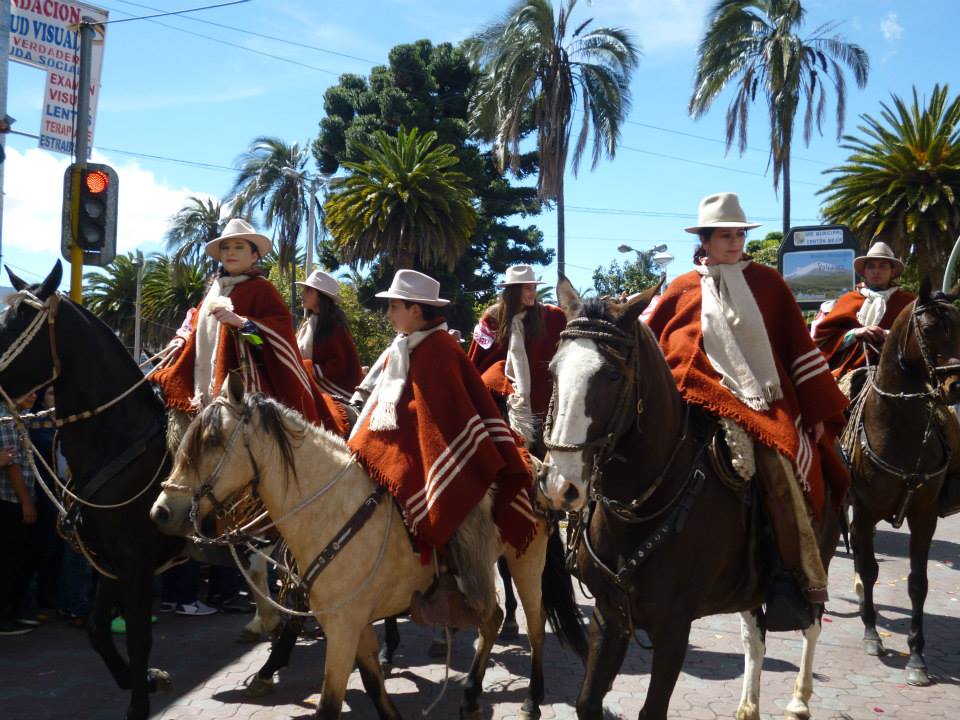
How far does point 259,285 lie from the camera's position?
5762mm

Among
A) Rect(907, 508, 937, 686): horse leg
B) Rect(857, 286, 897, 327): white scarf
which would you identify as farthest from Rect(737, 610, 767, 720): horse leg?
Rect(857, 286, 897, 327): white scarf

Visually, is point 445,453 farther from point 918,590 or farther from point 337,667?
point 918,590

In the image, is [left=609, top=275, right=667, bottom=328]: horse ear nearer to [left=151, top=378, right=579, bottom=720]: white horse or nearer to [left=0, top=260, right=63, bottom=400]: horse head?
[left=151, top=378, right=579, bottom=720]: white horse

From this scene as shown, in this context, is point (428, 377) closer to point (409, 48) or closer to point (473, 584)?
point (473, 584)

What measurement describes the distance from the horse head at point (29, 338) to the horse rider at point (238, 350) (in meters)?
0.67

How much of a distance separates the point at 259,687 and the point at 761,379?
3966 mm

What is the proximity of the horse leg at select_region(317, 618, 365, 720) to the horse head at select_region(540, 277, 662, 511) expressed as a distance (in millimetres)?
1589

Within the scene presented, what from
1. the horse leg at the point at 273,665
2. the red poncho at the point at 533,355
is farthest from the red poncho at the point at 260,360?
the red poncho at the point at 533,355

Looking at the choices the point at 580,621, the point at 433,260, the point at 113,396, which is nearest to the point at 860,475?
the point at 580,621

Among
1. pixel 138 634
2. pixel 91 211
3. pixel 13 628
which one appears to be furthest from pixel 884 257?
pixel 13 628

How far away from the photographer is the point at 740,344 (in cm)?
429

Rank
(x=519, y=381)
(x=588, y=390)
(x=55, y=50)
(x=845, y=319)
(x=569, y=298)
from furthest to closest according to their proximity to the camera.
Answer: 1. (x=55, y=50)
2. (x=845, y=319)
3. (x=519, y=381)
4. (x=569, y=298)
5. (x=588, y=390)

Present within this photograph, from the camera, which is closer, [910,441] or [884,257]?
[910,441]

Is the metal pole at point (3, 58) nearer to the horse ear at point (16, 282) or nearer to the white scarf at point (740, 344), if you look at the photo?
the horse ear at point (16, 282)
